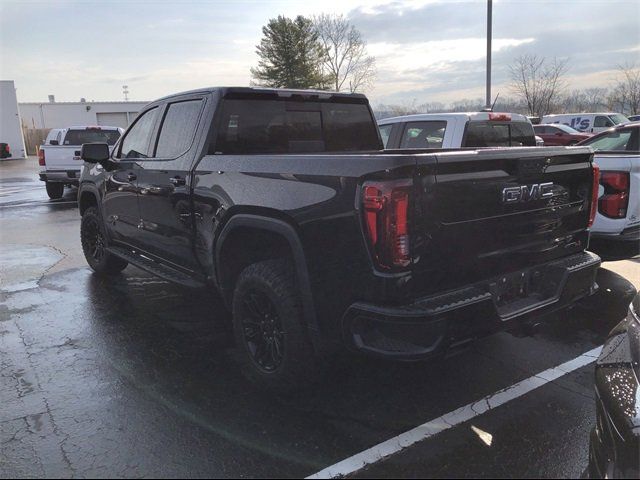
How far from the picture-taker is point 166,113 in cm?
463

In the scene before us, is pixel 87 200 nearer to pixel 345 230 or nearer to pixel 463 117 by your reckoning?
pixel 345 230

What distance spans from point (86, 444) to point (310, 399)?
1.31 meters

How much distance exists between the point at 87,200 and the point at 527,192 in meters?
5.19

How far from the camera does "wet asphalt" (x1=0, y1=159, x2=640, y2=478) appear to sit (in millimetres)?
2648

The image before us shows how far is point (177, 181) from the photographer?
4.07m

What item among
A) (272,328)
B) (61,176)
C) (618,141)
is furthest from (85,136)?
(272,328)

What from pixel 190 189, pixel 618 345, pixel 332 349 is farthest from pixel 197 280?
pixel 618 345

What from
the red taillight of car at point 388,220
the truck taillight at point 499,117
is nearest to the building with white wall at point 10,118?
the truck taillight at point 499,117

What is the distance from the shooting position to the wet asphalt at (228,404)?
8.69 feet

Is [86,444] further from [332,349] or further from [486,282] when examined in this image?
[486,282]

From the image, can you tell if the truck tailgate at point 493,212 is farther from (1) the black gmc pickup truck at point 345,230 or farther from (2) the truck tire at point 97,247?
(2) the truck tire at point 97,247

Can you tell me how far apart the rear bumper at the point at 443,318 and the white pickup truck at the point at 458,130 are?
4.00 m

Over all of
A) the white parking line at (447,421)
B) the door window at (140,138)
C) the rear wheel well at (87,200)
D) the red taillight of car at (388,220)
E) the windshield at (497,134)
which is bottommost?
the white parking line at (447,421)

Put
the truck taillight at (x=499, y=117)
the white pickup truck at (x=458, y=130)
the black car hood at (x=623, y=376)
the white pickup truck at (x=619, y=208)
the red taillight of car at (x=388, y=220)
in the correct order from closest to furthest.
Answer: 1. the black car hood at (x=623, y=376)
2. the red taillight of car at (x=388, y=220)
3. the white pickup truck at (x=619, y=208)
4. the white pickup truck at (x=458, y=130)
5. the truck taillight at (x=499, y=117)
